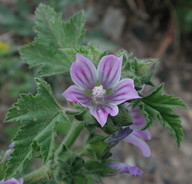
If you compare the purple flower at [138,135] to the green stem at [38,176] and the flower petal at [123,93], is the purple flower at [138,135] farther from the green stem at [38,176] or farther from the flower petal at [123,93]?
the green stem at [38,176]

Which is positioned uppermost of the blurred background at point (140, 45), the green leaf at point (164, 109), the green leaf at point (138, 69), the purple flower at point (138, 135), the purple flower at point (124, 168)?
the green leaf at point (138, 69)

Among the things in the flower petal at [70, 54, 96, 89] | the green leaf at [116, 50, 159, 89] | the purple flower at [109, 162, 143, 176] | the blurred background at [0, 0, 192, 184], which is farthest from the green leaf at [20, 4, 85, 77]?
the blurred background at [0, 0, 192, 184]

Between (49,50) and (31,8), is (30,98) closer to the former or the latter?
(49,50)

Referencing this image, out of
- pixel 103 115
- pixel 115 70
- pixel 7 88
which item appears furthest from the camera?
pixel 7 88

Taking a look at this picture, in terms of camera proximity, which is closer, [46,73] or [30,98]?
[30,98]

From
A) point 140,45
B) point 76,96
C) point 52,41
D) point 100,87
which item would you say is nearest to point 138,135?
point 100,87

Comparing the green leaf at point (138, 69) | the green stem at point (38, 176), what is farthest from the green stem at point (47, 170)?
the green leaf at point (138, 69)

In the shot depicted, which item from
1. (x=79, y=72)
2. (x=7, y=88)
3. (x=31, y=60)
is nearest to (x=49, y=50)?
(x=31, y=60)
